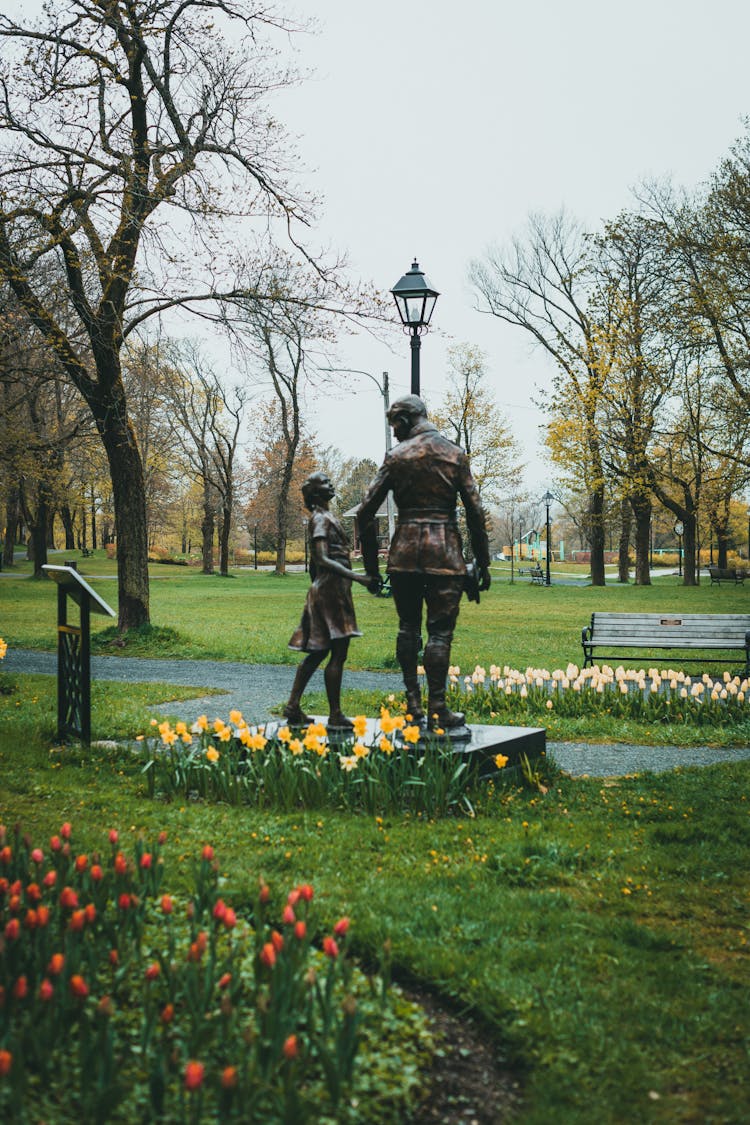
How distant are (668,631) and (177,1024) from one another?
10.8 metres

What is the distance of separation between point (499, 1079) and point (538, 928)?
1223 millimetres

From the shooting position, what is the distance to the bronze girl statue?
24.1 ft

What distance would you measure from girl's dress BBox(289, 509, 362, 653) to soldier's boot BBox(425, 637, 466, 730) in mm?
583

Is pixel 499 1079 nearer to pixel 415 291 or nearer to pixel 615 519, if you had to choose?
pixel 415 291

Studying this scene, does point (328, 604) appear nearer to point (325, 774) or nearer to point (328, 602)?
point (328, 602)

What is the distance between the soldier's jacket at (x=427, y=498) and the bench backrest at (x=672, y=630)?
6312 millimetres

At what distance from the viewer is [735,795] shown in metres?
7.05

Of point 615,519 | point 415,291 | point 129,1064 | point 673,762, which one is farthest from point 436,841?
point 615,519

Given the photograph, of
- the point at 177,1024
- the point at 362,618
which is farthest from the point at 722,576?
the point at 177,1024

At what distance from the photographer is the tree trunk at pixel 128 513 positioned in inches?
690

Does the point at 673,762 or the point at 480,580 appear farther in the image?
the point at 673,762

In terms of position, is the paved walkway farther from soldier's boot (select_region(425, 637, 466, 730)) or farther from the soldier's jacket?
the soldier's jacket

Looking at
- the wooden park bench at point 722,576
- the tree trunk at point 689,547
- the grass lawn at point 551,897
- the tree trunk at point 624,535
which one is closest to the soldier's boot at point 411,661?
the grass lawn at point 551,897

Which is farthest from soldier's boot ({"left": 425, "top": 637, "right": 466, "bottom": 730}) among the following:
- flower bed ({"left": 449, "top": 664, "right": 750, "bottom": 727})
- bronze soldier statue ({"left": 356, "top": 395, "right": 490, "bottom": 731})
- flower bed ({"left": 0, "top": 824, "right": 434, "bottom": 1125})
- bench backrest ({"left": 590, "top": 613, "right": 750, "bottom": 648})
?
bench backrest ({"left": 590, "top": 613, "right": 750, "bottom": 648})
